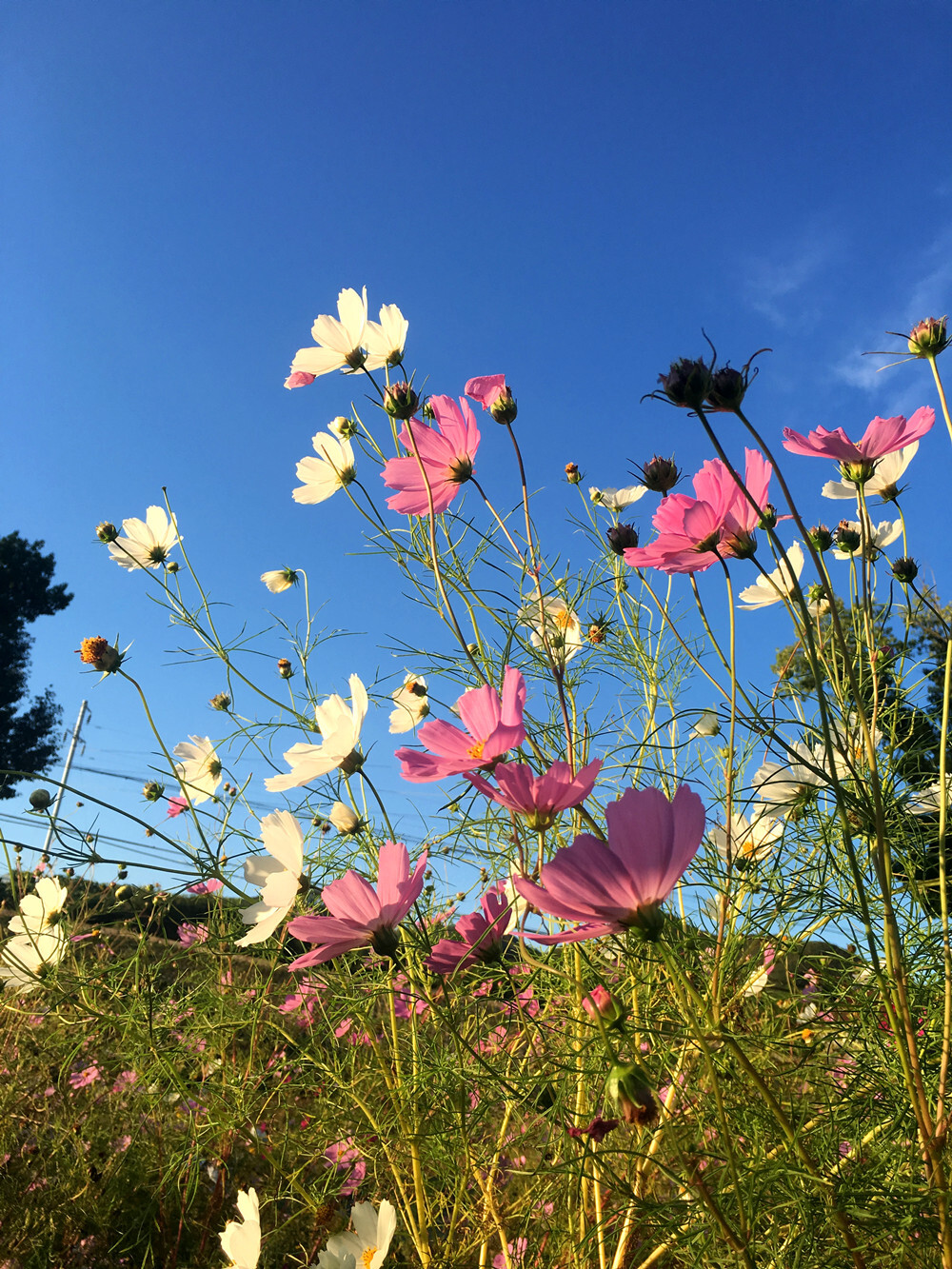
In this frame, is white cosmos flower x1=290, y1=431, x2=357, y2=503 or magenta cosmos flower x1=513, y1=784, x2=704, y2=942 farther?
white cosmos flower x1=290, y1=431, x2=357, y2=503

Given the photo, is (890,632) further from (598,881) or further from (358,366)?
(598,881)

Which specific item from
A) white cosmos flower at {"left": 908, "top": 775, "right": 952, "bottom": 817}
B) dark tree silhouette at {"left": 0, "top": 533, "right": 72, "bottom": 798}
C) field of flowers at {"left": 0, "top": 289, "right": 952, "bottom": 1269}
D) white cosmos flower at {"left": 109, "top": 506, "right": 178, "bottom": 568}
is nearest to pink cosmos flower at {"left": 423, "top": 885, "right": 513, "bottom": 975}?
field of flowers at {"left": 0, "top": 289, "right": 952, "bottom": 1269}

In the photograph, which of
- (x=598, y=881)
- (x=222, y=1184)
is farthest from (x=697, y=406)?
(x=222, y=1184)

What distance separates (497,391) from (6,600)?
12500 mm

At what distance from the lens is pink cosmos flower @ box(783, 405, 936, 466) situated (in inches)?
24.3

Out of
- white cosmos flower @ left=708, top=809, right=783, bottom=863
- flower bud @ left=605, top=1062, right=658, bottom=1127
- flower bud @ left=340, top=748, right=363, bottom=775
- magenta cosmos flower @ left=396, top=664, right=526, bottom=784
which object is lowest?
flower bud @ left=605, top=1062, right=658, bottom=1127

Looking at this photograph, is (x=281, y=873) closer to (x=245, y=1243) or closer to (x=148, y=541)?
(x=245, y=1243)

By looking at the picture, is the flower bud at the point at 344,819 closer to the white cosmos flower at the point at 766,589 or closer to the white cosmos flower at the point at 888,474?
the white cosmos flower at the point at 766,589

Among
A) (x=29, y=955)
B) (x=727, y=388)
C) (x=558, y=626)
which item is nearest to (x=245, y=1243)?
(x=29, y=955)

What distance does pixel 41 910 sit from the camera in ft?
3.47

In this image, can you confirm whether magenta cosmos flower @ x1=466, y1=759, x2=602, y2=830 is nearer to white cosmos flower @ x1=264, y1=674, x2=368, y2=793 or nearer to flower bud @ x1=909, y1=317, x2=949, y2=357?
white cosmos flower @ x1=264, y1=674, x2=368, y2=793

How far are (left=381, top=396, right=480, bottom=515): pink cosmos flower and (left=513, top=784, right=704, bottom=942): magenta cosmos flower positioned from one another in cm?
47

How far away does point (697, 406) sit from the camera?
1.59 feet

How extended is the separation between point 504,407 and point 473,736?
1.43ft
